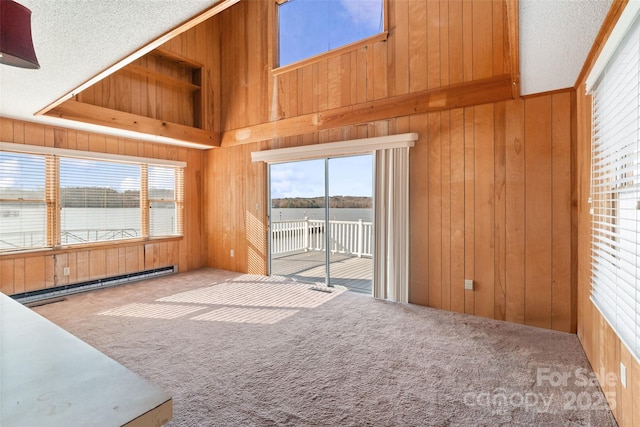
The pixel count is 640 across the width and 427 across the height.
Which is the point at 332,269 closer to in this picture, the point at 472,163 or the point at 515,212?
the point at 472,163

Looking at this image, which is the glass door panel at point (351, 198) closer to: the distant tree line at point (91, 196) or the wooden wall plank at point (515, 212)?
the wooden wall plank at point (515, 212)

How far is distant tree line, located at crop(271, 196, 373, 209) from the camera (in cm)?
448

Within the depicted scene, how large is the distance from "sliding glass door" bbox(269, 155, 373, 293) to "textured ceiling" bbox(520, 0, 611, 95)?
6.84ft

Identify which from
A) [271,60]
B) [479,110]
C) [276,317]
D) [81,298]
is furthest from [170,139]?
[479,110]

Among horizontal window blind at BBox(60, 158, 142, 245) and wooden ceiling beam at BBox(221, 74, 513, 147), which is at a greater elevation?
wooden ceiling beam at BBox(221, 74, 513, 147)

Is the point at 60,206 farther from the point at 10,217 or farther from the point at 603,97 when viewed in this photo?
the point at 603,97

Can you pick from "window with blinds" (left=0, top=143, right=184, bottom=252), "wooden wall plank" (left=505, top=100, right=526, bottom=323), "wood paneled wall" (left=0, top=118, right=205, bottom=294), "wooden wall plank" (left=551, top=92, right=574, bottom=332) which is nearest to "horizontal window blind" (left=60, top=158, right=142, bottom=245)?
"window with blinds" (left=0, top=143, right=184, bottom=252)

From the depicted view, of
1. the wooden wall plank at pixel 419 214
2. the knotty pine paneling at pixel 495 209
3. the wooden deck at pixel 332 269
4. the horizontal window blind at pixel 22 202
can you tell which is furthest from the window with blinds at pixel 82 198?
the wooden wall plank at pixel 419 214

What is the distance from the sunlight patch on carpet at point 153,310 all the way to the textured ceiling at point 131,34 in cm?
240

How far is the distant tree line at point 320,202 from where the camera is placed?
4.48 meters

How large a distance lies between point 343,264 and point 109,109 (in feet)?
14.2

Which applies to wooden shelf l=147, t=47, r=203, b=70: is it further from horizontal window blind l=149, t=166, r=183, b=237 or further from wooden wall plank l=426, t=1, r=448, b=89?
wooden wall plank l=426, t=1, r=448, b=89

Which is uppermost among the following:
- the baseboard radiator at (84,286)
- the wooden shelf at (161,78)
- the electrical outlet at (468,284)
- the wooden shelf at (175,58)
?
the wooden shelf at (175,58)

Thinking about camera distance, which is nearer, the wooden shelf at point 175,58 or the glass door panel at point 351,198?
the glass door panel at point 351,198
